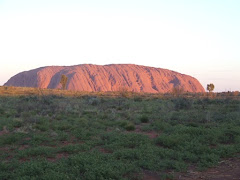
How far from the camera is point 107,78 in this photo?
99.2 metres

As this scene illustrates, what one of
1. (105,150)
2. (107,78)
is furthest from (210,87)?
(107,78)

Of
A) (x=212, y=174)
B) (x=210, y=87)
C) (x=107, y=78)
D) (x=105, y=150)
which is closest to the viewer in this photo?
(x=212, y=174)

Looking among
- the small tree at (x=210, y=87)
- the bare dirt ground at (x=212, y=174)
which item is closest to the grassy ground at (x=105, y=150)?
the bare dirt ground at (x=212, y=174)

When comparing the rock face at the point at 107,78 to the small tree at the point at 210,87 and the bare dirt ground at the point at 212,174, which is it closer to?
the small tree at the point at 210,87

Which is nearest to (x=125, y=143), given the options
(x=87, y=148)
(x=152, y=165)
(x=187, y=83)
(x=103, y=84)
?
(x=87, y=148)

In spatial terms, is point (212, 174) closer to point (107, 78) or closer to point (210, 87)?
point (210, 87)

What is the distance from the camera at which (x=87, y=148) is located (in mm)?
7812

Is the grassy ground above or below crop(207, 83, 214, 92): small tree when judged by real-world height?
below

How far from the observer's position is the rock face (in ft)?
303

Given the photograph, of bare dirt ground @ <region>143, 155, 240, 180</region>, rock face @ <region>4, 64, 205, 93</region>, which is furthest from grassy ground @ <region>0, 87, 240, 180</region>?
rock face @ <region>4, 64, 205, 93</region>

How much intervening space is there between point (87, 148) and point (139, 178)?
9.22 ft

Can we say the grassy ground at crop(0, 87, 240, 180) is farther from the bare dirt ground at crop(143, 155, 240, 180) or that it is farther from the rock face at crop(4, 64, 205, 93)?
the rock face at crop(4, 64, 205, 93)

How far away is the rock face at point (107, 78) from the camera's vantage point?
92.3 m

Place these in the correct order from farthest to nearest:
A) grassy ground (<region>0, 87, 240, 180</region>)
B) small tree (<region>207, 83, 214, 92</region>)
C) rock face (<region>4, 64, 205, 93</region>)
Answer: rock face (<region>4, 64, 205, 93</region>) < small tree (<region>207, 83, 214, 92</region>) < grassy ground (<region>0, 87, 240, 180</region>)
